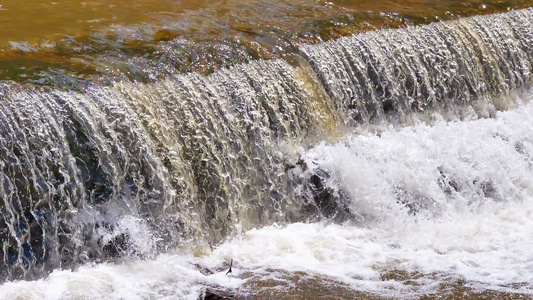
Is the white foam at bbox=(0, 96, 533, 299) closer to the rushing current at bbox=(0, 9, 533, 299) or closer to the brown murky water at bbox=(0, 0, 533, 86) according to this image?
the rushing current at bbox=(0, 9, 533, 299)

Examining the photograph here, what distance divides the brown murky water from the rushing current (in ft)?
0.80

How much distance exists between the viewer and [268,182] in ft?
27.2

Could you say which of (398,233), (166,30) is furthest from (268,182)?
(166,30)

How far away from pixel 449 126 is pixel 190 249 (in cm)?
377

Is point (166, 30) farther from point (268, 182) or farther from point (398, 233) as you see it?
A: point (398, 233)

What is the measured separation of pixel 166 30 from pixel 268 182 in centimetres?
198

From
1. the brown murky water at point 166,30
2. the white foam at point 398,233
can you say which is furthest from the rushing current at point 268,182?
the brown murky water at point 166,30

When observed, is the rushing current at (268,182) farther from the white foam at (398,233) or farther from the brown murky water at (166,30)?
the brown murky water at (166,30)

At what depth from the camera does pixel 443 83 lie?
411 inches

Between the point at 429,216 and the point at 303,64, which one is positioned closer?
the point at 429,216

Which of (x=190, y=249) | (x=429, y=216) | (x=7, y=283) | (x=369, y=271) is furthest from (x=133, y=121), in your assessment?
(x=429, y=216)

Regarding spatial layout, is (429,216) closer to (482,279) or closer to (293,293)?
(482,279)

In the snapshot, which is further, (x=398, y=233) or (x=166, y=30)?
(x=166, y=30)

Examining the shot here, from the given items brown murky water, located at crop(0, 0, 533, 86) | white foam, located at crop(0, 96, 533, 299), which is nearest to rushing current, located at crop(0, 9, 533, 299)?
white foam, located at crop(0, 96, 533, 299)
